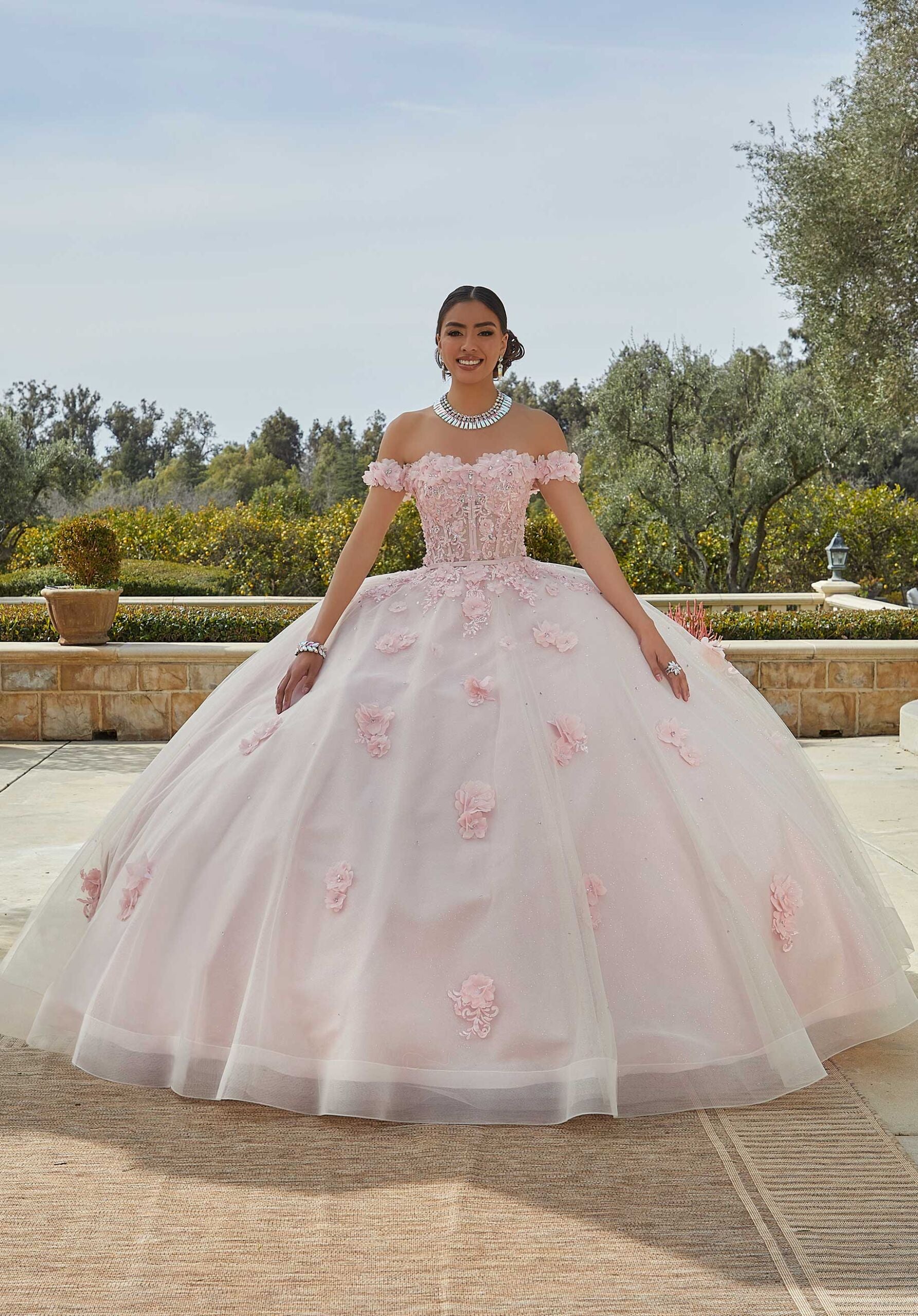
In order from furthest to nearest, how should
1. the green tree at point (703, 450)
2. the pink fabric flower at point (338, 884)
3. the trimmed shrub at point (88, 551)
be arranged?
the green tree at point (703, 450) → the trimmed shrub at point (88, 551) → the pink fabric flower at point (338, 884)

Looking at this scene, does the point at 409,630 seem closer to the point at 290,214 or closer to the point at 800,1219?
the point at 800,1219

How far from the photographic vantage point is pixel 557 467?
378cm

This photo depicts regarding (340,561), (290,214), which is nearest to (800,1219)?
(340,561)

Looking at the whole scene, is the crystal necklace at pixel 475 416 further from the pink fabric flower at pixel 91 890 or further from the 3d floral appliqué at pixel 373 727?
the pink fabric flower at pixel 91 890

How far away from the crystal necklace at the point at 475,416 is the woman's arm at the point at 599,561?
5.0 inches

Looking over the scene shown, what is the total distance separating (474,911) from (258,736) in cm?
86

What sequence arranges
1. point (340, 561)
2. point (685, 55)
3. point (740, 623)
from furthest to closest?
point (740, 623) < point (685, 55) < point (340, 561)

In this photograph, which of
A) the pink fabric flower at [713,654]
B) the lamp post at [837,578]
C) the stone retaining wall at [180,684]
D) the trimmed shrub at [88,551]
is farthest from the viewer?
the lamp post at [837,578]

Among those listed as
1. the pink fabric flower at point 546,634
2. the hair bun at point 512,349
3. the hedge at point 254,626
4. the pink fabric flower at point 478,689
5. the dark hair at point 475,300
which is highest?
the dark hair at point 475,300

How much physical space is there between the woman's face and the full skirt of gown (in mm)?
795

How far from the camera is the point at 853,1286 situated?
7.33 ft

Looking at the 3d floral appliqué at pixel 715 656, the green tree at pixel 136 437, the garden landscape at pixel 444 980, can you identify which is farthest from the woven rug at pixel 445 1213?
the green tree at pixel 136 437

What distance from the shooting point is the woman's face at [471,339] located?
374 cm

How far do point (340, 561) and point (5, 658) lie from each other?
653 cm
